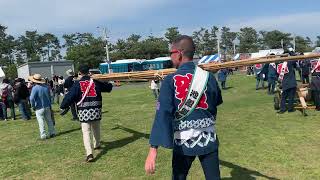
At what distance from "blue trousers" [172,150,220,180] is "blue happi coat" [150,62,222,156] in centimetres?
8

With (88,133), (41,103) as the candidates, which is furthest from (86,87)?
(41,103)

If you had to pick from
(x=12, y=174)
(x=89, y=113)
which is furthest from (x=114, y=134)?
(x=12, y=174)

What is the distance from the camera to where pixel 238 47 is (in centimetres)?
11531

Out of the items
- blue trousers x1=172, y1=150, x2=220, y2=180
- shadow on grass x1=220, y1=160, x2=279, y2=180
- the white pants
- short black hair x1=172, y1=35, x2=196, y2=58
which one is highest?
short black hair x1=172, y1=35, x2=196, y2=58

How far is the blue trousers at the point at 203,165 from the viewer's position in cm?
476

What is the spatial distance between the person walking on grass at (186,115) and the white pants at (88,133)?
4.58 meters

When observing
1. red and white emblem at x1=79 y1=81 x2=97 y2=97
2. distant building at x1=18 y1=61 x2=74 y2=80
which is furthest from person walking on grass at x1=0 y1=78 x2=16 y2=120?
distant building at x1=18 y1=61 x2=74 y2=80

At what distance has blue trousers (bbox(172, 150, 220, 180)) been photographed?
4.76 m

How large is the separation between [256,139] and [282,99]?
13.9 feet

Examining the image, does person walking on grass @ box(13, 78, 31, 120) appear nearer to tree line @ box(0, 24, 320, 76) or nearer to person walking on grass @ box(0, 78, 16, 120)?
person walking on grass @ box(0, 78, 16, 120)

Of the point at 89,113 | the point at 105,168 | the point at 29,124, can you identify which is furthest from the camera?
the point at 29,124

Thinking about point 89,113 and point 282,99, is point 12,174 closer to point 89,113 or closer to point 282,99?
point 89,113

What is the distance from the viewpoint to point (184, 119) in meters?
4.70

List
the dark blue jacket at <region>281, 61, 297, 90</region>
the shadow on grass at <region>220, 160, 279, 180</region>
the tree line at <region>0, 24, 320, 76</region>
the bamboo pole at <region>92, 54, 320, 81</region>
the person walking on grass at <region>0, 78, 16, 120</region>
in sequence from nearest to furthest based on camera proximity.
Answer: the bamboo pole at <region>92, 54, 320, 81</region>, the shadow on grass at <region>220, 160, 279, 180</region>, the dark blue jacket at <region>281, 61, 297, 90</region>, the person walking on grass at <region>0, 78, 16, 120</region>, the tree line at <region>0, 24, 320, 76</region>
